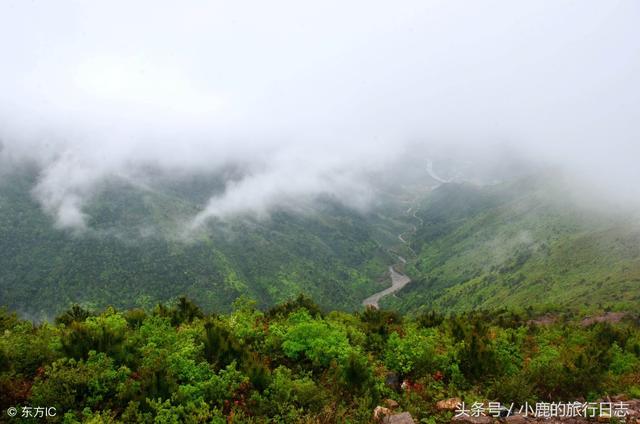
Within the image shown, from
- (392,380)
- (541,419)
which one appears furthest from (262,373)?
(541,419)

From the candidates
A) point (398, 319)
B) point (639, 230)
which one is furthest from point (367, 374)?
point (639, 230)

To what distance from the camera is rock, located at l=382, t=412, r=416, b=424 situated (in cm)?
1129

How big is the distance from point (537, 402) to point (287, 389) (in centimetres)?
823

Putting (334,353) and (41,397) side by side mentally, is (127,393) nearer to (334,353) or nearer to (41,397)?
(41,397)

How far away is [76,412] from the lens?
1099 centimetres

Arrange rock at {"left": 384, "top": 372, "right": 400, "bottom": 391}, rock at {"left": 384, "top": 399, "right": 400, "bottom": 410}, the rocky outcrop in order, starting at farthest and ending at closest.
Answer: rock at {"left": 384, "top": 372, "right": 400, "bottom": 391} → rock at {"left": 384, "top": 399, "right": 400, "bottom": 410} → the rocky outcrop

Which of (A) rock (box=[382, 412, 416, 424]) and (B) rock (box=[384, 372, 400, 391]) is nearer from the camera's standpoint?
(A) rock (box=[382, 412, 416, 424])

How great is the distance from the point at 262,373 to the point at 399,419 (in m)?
4.39

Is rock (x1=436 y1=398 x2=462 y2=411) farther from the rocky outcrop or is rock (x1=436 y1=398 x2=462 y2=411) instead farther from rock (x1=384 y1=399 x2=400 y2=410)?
rock (x1=384 y1=399 x2=400 y2=410)

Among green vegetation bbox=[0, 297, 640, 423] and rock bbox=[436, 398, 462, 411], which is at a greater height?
green vegetation bbox=[0, 297, 640, 423]

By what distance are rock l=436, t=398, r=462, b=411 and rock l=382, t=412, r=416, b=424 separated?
195cm

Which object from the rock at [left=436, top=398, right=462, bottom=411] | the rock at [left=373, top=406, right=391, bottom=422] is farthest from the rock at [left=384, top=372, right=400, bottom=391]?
the rock at [left=373, top=406, right=391, bottom=422]

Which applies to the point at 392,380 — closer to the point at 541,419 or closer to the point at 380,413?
the point at 380,413

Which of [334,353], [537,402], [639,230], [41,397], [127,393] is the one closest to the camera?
[41,397]
